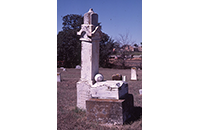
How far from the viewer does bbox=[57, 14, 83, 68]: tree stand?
19.5 meters

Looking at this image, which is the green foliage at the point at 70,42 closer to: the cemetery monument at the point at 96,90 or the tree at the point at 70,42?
the tree at the point at 70,42

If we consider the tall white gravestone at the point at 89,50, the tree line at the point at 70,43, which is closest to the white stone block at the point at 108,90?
the tall white gravestone at the point at 89,50

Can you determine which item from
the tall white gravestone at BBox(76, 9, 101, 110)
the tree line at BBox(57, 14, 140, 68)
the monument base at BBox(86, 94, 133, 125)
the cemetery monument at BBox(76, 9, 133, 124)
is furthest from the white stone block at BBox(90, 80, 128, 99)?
the tree line at BBox(57, 14, 140, 68)

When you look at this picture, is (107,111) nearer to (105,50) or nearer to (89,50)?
(89,50)

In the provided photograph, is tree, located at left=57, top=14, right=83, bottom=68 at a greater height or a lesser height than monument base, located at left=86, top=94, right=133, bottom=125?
greater

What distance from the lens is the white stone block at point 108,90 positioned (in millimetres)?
4543

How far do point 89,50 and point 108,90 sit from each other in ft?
3.89

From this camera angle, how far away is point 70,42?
1967 centimetres

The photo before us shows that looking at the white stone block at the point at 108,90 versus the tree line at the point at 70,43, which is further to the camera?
the tree line at the point at 70,43

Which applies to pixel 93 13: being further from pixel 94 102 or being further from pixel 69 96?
pixel 69 96

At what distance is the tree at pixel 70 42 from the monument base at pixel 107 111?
1536 cm

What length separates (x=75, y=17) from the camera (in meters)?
19.6

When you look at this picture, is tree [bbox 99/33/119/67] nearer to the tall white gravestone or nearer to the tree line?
the tree line

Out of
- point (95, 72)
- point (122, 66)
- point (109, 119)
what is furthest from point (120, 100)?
point (122, 66)
